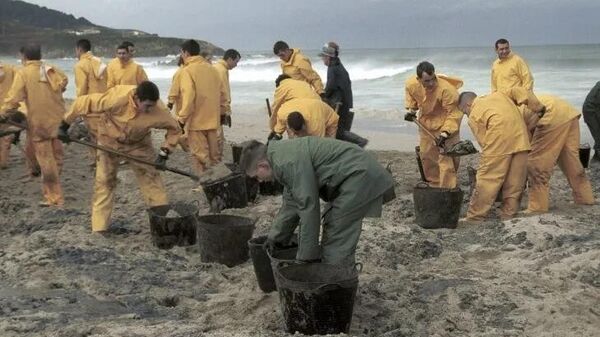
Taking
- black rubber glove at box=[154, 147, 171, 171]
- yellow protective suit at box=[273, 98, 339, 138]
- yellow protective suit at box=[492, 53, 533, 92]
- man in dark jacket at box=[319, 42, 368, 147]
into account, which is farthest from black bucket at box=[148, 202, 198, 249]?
yellow protective suit at box=[492, 53, 533, 92]

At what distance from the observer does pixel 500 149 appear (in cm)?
681

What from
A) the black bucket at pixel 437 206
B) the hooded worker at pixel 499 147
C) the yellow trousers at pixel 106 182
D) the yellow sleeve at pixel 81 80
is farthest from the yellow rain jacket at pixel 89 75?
the hooded worker at pixel 499 147

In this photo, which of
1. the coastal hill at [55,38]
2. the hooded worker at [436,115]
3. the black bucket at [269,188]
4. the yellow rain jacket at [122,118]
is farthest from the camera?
the coastal hill at [55,38]

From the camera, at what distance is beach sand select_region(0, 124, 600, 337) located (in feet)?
14.6

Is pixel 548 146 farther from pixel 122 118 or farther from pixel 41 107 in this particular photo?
pixel 41 107

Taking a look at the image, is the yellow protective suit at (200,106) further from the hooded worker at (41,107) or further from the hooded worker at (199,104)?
the hooded worker at (41,107)

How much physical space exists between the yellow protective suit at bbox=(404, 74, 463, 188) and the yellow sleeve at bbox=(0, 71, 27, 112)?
4.42m

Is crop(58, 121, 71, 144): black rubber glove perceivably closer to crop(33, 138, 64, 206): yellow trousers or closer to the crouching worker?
crop(33, 138, 64, 206): yellow trousers

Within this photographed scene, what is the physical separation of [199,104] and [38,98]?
6.03 feet

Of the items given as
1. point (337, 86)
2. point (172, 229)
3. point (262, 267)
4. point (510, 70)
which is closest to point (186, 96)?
point (337, 86)

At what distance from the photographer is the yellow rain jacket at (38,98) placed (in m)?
8.09

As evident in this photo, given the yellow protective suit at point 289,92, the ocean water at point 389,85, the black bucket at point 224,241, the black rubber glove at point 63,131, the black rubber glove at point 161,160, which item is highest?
the yellow protective suit at point 289,92

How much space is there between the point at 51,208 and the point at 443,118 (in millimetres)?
4551

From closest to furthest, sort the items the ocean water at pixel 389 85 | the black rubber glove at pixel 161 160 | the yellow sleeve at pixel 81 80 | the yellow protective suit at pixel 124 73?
the black rubber glove at pixel 161 160 < the yellow protective suit at pixel 124 73 < the yellow sleeve at pixel 81 80 < the ocean water at pixel 389 85
